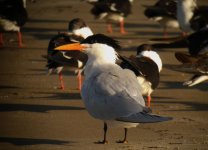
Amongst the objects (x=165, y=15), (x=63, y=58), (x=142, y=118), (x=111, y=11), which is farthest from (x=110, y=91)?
(x=111, y=11)

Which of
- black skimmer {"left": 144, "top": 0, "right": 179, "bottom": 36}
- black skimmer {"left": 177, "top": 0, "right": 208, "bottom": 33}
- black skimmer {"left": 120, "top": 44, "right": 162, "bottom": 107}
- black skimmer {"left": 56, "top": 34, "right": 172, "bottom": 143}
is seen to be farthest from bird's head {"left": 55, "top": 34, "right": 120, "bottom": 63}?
black skimmer {"left": 144, "top": 0, "right": 179, "bottom": 36}

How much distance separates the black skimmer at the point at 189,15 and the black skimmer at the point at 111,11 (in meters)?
1.70

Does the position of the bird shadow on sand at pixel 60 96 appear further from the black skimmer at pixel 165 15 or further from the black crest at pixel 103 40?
the black skimmer at pixel 165 15

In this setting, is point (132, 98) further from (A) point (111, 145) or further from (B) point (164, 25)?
(B) point (164, 25)

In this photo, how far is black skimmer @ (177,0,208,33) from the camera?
1452 cm

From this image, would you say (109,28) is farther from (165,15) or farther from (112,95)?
(112,95)

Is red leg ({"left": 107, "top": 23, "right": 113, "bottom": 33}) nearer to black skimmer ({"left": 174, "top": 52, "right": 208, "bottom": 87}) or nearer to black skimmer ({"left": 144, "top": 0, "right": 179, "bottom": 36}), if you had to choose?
black skimmer ({"left": 144, "top": 0, "right": 179, "bottom": 36})

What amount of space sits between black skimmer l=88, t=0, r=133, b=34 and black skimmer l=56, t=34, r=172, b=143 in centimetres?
841

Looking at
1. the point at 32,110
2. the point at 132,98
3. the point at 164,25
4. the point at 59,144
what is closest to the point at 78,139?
the point at 59,144

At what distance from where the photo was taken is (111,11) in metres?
16.2

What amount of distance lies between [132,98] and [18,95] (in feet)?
10.7

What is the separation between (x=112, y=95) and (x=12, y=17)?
28.2 ft

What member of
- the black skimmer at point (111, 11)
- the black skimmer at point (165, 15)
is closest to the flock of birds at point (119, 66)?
the black skimmer at point (165, 15)

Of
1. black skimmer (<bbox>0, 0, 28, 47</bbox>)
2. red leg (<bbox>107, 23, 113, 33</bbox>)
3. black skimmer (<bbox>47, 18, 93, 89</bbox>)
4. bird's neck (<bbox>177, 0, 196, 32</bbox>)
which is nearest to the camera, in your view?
black skimmer (<bbox>47, 18, 93, 89</bbox>)
